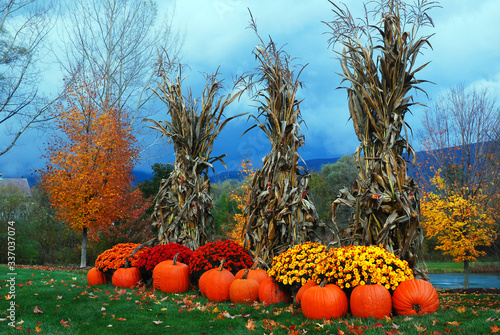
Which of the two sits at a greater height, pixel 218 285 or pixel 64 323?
pixel 218 285

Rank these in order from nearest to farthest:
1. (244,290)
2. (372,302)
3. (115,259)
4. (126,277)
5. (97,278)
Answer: (372,302) < (244,290) < (126,277) < (115,259) < (97,278)

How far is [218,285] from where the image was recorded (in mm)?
6129

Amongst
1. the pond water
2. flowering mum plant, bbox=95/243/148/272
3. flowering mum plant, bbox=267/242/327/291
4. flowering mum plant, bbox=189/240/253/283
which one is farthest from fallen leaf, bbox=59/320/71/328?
the pond water

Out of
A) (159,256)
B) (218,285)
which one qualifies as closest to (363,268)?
(218,285)

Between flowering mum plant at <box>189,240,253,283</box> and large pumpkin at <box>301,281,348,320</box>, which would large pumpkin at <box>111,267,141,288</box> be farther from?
large pumpkin at <box>301,281,348,320</box>

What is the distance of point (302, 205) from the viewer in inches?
271

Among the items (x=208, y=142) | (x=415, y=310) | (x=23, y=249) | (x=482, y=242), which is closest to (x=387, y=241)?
(x=415, y=310)

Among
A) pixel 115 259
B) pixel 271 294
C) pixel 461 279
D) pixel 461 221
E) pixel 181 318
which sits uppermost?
pixel 461 221

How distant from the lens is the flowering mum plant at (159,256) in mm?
7332

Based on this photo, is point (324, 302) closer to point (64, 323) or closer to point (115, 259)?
point (64, 323)

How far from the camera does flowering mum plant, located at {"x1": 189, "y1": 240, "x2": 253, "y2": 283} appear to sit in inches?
267

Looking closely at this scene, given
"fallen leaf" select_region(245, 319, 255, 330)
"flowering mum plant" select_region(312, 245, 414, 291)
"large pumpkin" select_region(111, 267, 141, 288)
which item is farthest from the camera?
"large pumpkin" select_region(111, 267, 141, 288)

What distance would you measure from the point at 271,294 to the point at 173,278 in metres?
2.12

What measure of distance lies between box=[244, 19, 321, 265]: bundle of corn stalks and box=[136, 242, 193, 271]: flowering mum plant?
53.1 inches
